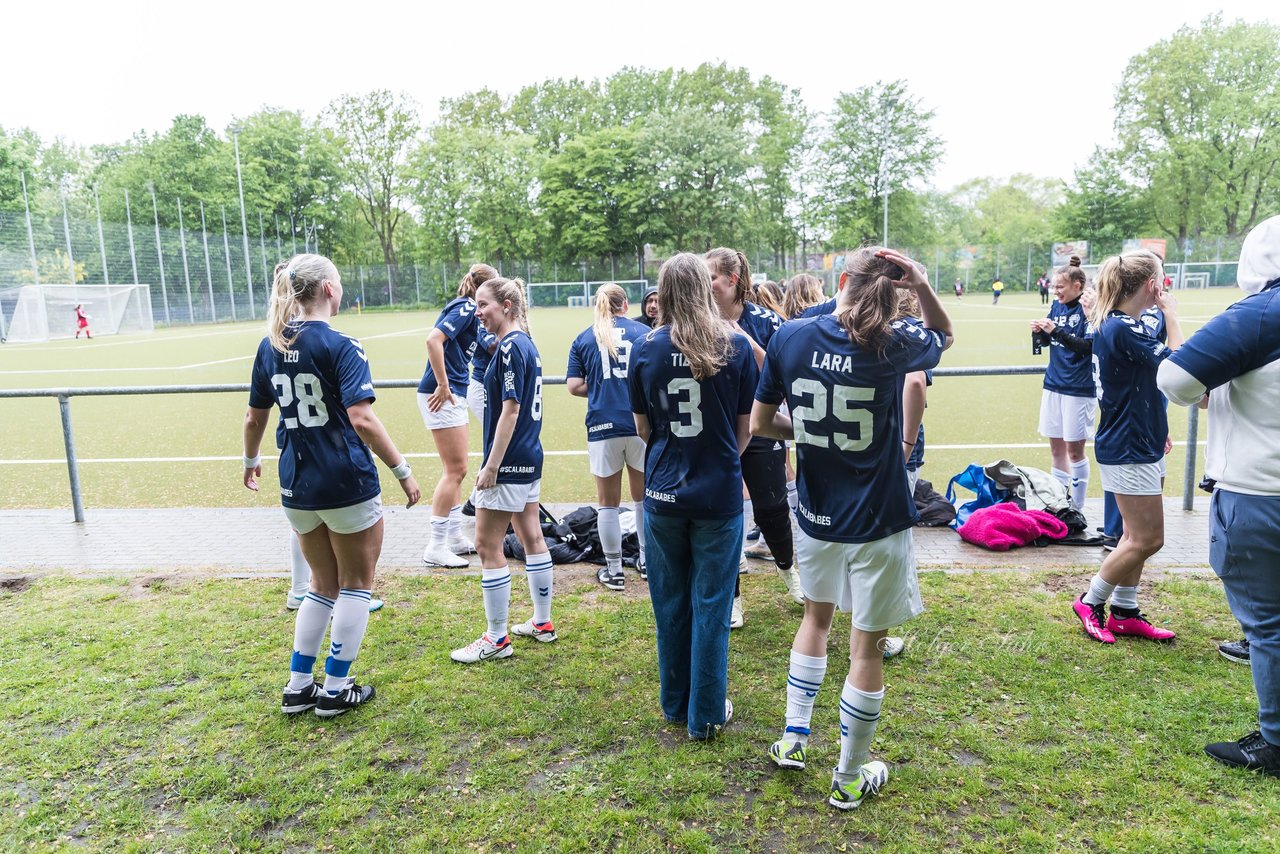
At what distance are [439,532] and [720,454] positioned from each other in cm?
343

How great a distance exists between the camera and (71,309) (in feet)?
122

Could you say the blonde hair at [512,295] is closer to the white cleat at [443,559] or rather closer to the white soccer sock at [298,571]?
the white soccer sock at [298,571]

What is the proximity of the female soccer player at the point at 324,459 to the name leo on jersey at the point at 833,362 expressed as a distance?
1.99 metres

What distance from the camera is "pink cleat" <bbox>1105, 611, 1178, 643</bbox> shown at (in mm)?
4480

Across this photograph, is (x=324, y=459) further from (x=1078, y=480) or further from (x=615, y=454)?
(x=1078, y=480)

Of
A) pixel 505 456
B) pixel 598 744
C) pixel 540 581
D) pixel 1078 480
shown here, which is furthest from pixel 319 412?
pixel 1078 480

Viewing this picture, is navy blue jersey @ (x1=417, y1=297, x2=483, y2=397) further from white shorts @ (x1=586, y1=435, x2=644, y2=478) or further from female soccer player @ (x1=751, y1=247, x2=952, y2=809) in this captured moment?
female soccer player @ (x1=751, y1=247, x2=952, y2=809)

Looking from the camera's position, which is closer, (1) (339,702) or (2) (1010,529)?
(1) (339,702)

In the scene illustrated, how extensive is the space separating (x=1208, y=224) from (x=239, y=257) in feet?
227

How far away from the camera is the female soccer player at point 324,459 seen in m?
3.75

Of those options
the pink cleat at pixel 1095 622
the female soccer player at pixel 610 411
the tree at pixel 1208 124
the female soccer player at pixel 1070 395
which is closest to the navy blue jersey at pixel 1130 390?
the pink cleat at pixel 1095 622

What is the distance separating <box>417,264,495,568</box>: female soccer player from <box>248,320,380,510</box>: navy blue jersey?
2.24 meters

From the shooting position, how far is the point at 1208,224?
60.1 meters

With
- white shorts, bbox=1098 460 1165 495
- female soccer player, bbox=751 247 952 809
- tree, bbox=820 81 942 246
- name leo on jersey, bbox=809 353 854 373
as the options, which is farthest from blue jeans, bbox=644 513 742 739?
tree, bbox=820 81 942 246
